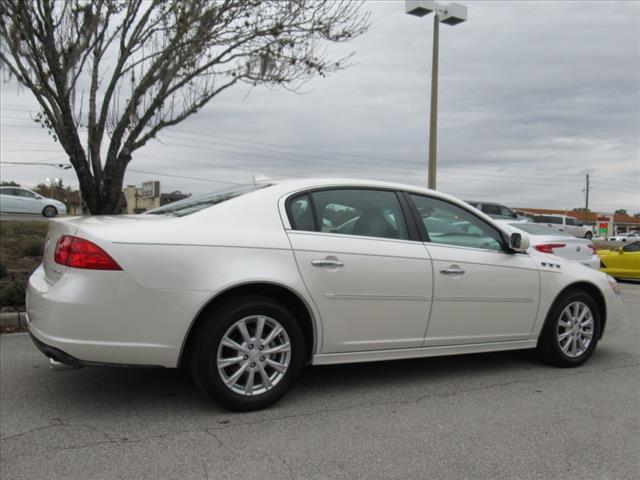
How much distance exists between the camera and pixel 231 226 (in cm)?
371

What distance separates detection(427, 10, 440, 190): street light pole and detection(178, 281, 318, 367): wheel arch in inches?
413

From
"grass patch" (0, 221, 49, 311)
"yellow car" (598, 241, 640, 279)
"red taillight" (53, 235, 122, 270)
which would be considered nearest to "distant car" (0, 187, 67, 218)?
"grass patch" (0, 221, 49, 311)

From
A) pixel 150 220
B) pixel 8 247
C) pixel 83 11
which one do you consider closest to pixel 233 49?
pixel 83 11

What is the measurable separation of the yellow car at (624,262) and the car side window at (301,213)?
12124 mm

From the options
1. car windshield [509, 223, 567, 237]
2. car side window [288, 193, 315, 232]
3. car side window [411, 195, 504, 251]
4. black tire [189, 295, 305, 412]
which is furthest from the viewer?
car windshield [509, 223, 567, 237]

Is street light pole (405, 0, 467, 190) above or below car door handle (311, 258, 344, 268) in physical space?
above

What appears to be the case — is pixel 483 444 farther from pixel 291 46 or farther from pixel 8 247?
pixel 8 247

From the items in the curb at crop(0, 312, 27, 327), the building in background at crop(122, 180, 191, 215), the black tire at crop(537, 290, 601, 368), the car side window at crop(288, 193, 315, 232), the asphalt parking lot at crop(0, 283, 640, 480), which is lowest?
the asphalt parking lot at crop(0, 283, 640, 480)

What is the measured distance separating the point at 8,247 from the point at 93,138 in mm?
3179

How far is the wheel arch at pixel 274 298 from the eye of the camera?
358 cm

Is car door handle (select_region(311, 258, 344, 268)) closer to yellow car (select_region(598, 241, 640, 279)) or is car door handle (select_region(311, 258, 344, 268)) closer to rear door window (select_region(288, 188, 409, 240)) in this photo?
rear door window (select_region(288, 188, 409, 240))

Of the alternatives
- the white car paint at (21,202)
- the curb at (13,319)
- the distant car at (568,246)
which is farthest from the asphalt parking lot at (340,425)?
the white car paint at (21,202)

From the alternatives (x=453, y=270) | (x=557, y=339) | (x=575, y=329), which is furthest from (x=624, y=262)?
(x=453, y=270)

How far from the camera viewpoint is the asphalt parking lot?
2.98 metres
